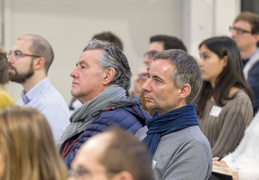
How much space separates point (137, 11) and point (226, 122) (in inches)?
131

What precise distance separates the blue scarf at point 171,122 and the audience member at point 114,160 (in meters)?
1.38

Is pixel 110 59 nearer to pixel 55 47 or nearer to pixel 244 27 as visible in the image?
pixel 244 27

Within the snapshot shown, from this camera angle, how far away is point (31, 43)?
17.6ft

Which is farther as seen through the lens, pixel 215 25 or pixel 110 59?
pixel 215 25

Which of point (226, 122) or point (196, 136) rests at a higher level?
point (196, 136)

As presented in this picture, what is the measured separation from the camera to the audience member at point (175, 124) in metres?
3.37

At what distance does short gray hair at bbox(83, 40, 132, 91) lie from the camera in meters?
4.27

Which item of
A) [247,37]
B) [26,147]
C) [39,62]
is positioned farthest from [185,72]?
[247,37]

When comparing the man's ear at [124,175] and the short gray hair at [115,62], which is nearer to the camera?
the man's ear at [124,175]

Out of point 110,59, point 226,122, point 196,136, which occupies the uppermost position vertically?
point 110,59

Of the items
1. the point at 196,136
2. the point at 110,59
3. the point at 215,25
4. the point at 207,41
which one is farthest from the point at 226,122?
the point at 215,25

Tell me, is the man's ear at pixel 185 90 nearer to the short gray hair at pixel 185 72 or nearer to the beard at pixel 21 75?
the short gray hair at pixel 185 72

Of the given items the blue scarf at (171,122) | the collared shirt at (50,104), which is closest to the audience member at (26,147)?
the blue scarf at (171,122)

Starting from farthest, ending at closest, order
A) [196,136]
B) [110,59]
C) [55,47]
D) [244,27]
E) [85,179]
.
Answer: [55,47] → [244,27] → [110,59] → [196,136] → [85,179]
